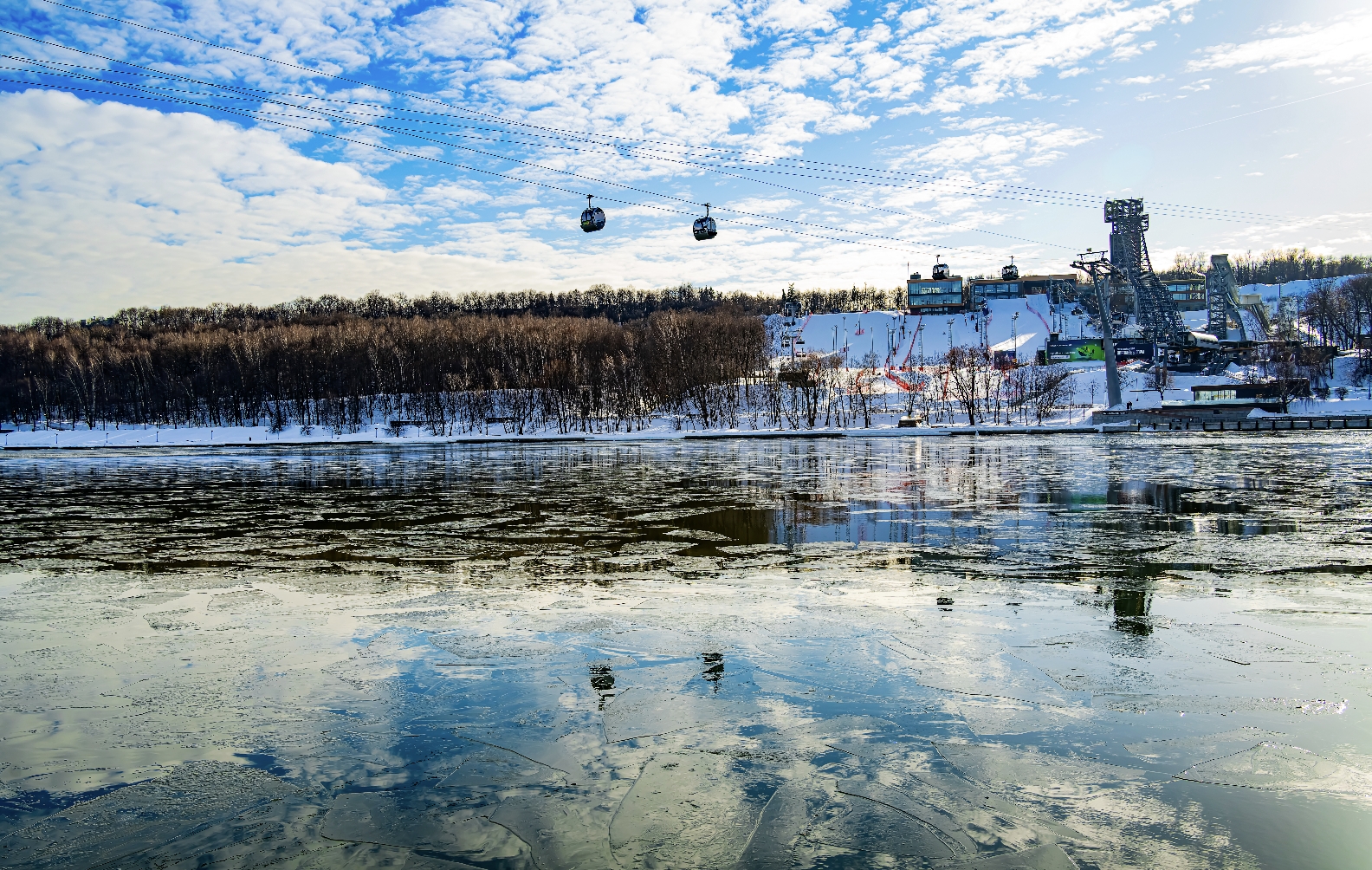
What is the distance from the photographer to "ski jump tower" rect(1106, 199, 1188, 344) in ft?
246

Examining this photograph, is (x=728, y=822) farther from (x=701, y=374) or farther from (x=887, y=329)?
(x=887, y=329)

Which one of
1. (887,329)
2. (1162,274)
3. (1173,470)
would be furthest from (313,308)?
(1173,470)

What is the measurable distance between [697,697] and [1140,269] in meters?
84.2

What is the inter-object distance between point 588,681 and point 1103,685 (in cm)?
308

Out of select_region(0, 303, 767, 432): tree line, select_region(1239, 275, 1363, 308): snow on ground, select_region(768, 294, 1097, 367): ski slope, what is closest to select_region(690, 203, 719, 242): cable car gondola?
select_region(0, 303, 767, 432): tree line

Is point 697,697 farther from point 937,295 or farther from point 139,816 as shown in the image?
point 937,295

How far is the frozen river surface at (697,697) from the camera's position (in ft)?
11.3

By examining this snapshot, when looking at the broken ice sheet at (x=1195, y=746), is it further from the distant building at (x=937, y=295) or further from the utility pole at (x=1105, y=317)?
the distant building at (x=937, y=295)

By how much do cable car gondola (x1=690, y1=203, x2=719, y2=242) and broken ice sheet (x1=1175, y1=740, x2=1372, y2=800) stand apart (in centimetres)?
2272

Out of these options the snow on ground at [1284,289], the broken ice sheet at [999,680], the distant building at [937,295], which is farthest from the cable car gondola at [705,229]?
the snow on ground at [1284,289]

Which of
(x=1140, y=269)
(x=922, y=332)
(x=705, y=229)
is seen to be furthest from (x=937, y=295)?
(x=705, y=229)

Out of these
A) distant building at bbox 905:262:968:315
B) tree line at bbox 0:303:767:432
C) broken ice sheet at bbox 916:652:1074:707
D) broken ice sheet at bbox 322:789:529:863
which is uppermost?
distant building at bbox 905:262:968:315

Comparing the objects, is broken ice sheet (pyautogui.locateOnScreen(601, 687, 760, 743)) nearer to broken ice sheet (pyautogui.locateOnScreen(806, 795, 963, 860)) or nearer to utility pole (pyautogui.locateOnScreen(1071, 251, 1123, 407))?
broken ice sheet (pyautogui.locateOnScreen(806, 795, 963, 860))

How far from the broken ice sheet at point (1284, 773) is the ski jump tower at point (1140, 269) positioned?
77.6 meters
